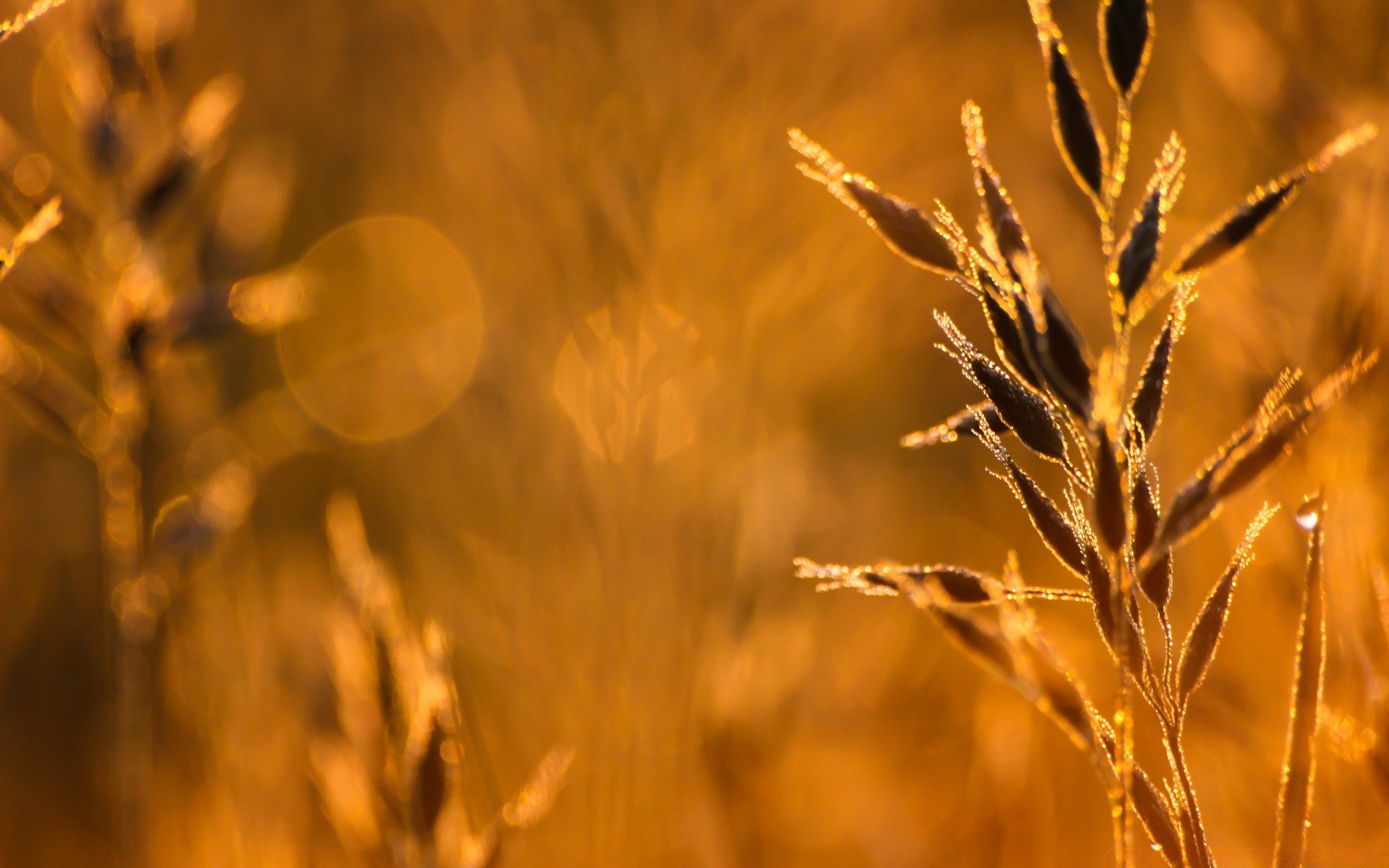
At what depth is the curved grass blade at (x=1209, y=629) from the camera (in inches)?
16.9

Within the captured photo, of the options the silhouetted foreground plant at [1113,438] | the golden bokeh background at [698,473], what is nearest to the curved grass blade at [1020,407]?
the silhouetted foreground plant at [1113,438]

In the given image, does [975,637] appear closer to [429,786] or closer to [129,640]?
[429,786]

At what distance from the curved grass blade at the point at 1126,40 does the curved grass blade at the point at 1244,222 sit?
0.07 meters

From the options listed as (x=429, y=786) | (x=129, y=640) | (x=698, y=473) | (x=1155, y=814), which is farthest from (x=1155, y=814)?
(x=698, y=473)

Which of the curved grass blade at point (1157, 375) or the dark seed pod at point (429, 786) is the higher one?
the curved grass blade at point (1157, 375)

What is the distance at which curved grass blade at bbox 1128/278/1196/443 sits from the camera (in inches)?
17.3

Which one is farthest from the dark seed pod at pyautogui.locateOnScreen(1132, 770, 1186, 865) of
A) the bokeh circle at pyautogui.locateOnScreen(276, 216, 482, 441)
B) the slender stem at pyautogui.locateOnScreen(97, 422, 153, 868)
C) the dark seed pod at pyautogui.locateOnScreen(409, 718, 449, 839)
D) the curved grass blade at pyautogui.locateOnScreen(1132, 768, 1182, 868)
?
the bokeh circle at pyautogui.locateOnScreen(276, 216, 482, 441)

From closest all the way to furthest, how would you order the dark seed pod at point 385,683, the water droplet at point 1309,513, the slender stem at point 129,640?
the water droplet at point 1309,513 → the dark seed pod at point 385,683 → the slender stem at point 129,640

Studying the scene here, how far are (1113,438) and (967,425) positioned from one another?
0.10 meters

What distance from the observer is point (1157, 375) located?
0.44 metres

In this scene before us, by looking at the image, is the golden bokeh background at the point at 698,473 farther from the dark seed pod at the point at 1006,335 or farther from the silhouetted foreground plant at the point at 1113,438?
the dark seed pod at the point at 1006,335

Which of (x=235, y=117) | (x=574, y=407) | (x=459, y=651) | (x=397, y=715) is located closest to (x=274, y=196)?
(x=574, y=407)

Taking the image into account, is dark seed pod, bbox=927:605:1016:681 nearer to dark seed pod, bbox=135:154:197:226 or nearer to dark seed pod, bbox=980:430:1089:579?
dark seed pod, bbox=980:430:1089:579

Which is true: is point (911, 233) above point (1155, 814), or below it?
above
